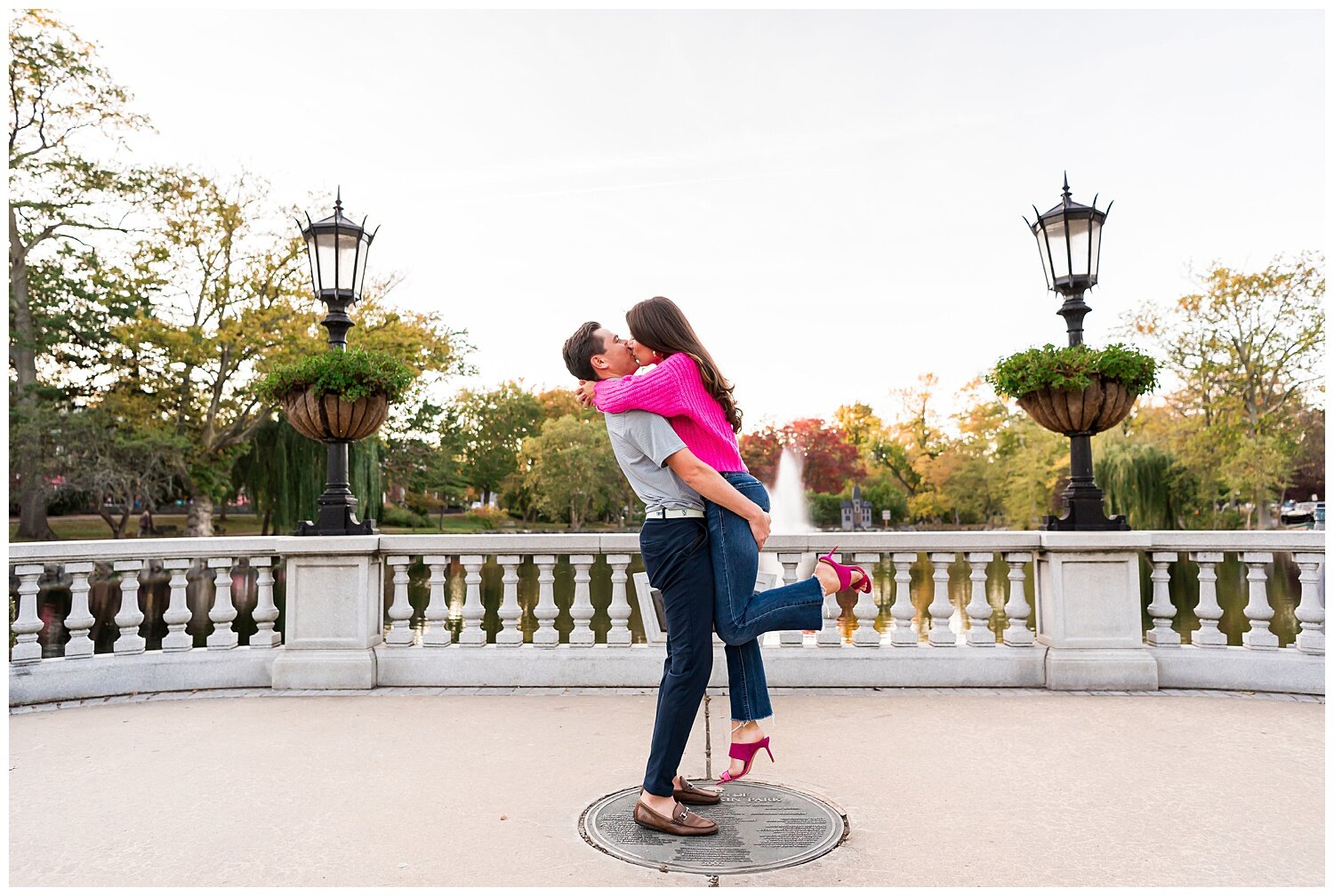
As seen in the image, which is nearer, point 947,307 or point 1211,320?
point 1211,320

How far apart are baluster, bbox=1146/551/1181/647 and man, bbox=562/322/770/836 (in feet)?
12.0

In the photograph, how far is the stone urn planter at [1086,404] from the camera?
4.89 m

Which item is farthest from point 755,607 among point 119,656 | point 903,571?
point 119,656

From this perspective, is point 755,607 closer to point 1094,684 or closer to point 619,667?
point 619,667

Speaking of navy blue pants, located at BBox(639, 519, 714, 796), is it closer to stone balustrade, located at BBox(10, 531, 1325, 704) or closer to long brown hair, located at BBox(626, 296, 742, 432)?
long brown hair, located at BBox(626, 296, 742, 432)

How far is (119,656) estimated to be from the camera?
16.2ft

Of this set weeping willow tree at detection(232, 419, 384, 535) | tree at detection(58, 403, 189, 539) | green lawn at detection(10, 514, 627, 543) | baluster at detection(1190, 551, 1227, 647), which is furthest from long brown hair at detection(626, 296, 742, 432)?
weeping willow tree at detection(232, 419, 384, 535)

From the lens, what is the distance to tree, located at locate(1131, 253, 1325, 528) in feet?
78.9

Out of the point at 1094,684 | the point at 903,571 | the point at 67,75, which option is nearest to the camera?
the point at 1094,684

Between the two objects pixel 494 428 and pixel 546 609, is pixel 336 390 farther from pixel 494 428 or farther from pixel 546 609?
pixel 494 428

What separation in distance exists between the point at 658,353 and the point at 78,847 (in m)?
2.50

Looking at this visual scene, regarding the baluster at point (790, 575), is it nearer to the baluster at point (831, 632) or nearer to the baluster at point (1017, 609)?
the baluster at point (831, 632)

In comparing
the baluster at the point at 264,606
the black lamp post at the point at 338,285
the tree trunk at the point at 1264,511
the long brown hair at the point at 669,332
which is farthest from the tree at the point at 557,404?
the long brown hair at the point at 669,332

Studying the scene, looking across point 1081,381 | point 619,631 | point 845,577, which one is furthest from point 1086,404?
point 619,631
